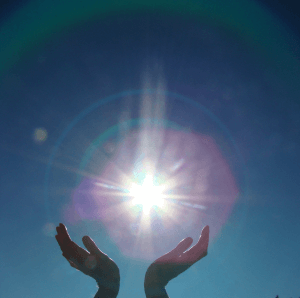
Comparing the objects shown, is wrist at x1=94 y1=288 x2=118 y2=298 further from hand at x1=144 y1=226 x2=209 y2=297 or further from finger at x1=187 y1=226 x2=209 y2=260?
finger at x1=187 y1=226 x2=209 y2=260

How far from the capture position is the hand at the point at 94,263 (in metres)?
3.40

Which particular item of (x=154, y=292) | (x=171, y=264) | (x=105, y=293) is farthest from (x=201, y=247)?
(x=105, y=293)

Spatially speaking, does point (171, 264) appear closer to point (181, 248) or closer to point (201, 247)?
point (181, 248)

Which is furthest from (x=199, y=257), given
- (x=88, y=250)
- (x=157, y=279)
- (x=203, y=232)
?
(x=88, y=250)

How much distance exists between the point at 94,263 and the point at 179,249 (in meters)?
1.25

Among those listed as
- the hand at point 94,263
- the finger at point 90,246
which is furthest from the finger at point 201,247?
the finger at point 90,246

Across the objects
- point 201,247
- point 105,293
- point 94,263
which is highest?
point 94,263

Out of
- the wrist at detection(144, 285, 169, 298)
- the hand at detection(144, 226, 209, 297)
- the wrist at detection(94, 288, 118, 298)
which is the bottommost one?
the wrist at detection(144, 285, 169, 298)

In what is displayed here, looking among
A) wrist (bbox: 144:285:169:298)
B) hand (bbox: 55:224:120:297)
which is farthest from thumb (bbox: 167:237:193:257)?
hand (bbox: 55:224:120:297)

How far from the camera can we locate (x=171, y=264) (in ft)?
11.1

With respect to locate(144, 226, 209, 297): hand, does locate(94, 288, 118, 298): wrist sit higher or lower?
higher

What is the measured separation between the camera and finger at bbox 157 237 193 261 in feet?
11.0

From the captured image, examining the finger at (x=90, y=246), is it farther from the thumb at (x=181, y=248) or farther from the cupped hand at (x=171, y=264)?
the thumb at (x=181, y=248)

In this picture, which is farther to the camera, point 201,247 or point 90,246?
point 201,247
